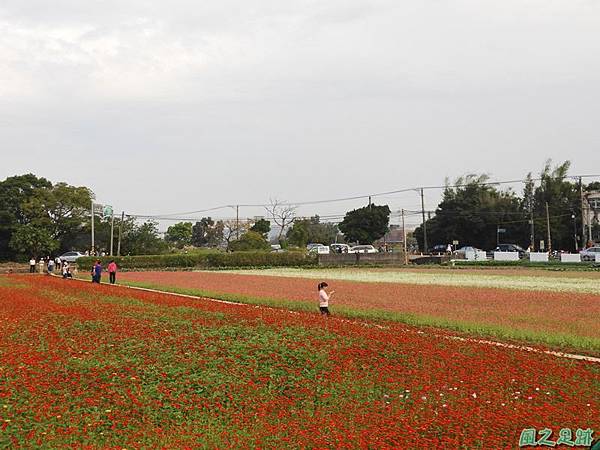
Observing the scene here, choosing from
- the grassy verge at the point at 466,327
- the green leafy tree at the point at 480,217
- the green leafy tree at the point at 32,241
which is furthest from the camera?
the green leafy tree at the point at 480,217

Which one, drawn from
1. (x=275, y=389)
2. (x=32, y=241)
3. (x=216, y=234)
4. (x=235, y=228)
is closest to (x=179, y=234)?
(x=235, y=228)

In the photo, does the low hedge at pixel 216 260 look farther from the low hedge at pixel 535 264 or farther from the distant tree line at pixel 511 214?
the distant tree line at pixel 511 214

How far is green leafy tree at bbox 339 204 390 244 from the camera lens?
12069 cm

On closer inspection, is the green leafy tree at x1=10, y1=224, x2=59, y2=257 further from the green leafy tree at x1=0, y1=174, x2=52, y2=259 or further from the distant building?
the distant building

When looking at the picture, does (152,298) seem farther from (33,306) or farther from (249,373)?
(249,373)

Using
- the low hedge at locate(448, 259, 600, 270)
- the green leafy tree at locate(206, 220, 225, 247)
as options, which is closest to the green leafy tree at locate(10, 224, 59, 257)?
the low hedge at locate(448, 259, 600, 270)

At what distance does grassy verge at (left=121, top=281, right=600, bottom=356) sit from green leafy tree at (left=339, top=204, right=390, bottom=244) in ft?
299

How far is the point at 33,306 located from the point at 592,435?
2105 centimetres

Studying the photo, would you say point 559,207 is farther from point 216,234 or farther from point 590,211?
point 216,234

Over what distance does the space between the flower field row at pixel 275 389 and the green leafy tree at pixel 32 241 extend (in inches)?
2284

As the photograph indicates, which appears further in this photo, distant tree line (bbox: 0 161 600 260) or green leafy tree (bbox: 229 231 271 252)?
green leafy tree (bbox: 229 231 271 252)

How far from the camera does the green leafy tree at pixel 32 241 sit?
236 ft

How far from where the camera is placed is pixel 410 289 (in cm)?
3700

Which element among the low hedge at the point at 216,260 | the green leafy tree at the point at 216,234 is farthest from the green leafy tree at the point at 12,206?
the green leafy tree at the point at 216,234
